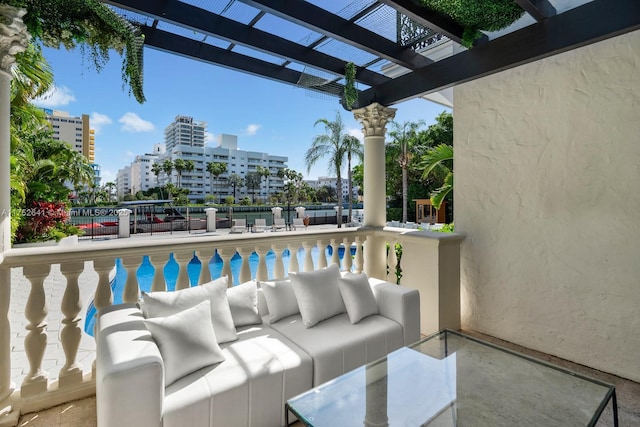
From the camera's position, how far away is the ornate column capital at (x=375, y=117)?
12.8 ft

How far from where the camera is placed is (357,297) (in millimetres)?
2463

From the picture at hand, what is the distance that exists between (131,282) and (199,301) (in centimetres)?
67

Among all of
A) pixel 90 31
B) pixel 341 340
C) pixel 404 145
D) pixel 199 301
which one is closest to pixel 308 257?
pixel 341 340

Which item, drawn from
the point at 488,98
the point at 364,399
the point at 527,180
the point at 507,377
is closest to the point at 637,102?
the point at 527,180

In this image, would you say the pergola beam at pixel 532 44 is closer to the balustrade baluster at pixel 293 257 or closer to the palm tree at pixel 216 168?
the balustrade baluster at pixel 293 257

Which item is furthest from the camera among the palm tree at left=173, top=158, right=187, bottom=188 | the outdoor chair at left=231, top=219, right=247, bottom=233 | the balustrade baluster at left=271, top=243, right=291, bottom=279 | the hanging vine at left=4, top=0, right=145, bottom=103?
the palm tree at left=173, top=158, right=187, bottom=188

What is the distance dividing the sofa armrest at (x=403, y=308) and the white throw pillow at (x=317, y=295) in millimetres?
358

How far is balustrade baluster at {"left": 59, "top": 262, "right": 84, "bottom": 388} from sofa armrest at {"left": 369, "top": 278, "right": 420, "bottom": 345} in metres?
2.23

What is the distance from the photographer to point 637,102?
2387 millimetres

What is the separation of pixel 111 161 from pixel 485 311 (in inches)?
1432

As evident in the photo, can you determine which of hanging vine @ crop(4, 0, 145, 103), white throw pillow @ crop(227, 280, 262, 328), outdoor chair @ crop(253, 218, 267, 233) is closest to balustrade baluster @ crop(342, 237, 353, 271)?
white throw pillow @ crop(227, 280, 262, 328)

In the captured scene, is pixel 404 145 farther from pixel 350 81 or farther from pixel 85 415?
pixel 85 415

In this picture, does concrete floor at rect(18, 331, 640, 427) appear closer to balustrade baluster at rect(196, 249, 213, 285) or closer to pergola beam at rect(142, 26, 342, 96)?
balustrade baluster at rect(196, 249, 213, 285)

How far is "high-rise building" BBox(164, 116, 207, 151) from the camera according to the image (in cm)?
3788
